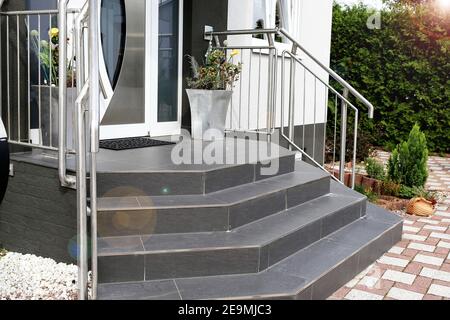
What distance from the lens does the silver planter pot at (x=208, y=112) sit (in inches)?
188

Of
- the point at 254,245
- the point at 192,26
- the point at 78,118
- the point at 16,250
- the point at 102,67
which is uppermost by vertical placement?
the point at 192,26

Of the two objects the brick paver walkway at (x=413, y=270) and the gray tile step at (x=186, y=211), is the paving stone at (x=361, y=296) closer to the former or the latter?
the brick paver walkway at (x=413, y=270)

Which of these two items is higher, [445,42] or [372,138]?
[445,42]

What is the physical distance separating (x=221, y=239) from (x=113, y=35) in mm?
2551

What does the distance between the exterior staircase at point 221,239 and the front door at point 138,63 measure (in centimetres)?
159

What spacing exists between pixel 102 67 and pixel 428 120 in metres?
7.30

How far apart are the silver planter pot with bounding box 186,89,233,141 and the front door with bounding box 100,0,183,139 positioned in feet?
1.35

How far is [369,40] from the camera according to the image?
32.9 feet

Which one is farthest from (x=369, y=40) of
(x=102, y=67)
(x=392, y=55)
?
(x=102, y=67)

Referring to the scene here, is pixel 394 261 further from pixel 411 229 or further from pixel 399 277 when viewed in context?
pixel 411 229

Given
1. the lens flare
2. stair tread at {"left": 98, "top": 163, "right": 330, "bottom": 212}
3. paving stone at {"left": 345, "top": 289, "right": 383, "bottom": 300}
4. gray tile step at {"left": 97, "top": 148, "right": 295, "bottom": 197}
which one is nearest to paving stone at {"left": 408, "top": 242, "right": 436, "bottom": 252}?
stair tread at {"left": 98, "top": 163, "right": 330, "bottom": 212}

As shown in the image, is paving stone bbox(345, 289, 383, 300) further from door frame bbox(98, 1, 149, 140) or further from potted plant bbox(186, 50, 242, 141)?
door frame bbox(98, 1, 149, 140)

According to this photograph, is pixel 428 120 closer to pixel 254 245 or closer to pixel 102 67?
pixel 102 67

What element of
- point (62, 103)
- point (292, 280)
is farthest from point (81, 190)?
point (292, 280)
